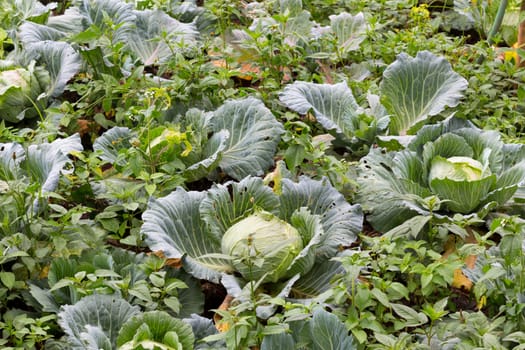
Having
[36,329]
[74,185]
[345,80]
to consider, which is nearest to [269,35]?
[345,80]

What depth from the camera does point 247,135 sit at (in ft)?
14.8

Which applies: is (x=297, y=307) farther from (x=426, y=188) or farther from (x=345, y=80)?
(x=345, y=80)

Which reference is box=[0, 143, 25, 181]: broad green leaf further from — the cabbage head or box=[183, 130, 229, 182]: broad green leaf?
box=[183, 130, 229, 182]: broad green leaf

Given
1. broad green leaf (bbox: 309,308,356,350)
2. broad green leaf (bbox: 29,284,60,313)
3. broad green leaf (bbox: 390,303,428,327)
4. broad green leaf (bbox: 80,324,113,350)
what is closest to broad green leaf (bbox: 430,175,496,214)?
broad green leaf (bbox: 390,303,428,327)

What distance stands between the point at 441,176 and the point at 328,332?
4.33 ft

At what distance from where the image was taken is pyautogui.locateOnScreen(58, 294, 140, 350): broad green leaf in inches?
124

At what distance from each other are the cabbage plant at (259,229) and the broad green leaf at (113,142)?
70cm

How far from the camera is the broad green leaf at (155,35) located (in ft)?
18.0

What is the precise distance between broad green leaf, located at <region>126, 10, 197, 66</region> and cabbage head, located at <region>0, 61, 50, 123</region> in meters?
0.73

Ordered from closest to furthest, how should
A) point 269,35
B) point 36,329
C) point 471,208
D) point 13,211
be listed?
1. point 36,329
2. point 13,211
3. point 471,208
4. point 269,35

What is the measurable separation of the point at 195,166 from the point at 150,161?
247mm

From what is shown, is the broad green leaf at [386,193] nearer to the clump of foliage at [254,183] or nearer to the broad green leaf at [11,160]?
the clump of foliage at [254,183]

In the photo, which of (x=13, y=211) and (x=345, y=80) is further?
(x=345, y=80)

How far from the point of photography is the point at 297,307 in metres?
3.29
